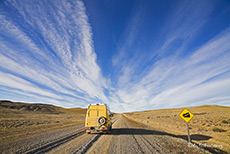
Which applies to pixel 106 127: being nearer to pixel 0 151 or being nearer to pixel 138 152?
pixel 138 152

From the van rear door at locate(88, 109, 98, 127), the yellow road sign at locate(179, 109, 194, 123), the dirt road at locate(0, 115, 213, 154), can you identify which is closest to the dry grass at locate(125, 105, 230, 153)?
the yellow road sign at locate(179, 109, 194, 123)

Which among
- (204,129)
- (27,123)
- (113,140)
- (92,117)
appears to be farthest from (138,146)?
(27,123)

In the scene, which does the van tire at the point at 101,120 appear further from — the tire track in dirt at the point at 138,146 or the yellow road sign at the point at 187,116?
the yellow road sign at the point at 187,116

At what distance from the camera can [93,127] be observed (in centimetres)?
965

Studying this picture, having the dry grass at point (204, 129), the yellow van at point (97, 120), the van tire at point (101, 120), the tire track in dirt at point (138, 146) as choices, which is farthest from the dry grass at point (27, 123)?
the dry grass at point (204, 129)

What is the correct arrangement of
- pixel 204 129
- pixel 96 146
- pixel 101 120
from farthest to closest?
pixel 204 129
pixel 101 120
pixel 96 146

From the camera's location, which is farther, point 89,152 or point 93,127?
point 93,127

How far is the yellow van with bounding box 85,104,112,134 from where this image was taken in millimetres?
9594

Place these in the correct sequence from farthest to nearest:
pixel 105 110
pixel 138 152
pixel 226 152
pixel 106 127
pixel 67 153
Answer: pixel 105 110, pixel 106 127, pixel 226 152, pixel 138 152, pixel 67 153

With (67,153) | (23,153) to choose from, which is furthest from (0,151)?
(67,153)

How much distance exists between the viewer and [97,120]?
9750 millimetres

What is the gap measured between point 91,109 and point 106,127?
218 centimetres

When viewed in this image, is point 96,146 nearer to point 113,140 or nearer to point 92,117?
point 113,140

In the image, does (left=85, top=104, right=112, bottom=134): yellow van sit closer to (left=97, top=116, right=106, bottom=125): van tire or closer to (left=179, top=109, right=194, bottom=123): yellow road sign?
(left=97, top=116, right=106, bottom=125): van tire
